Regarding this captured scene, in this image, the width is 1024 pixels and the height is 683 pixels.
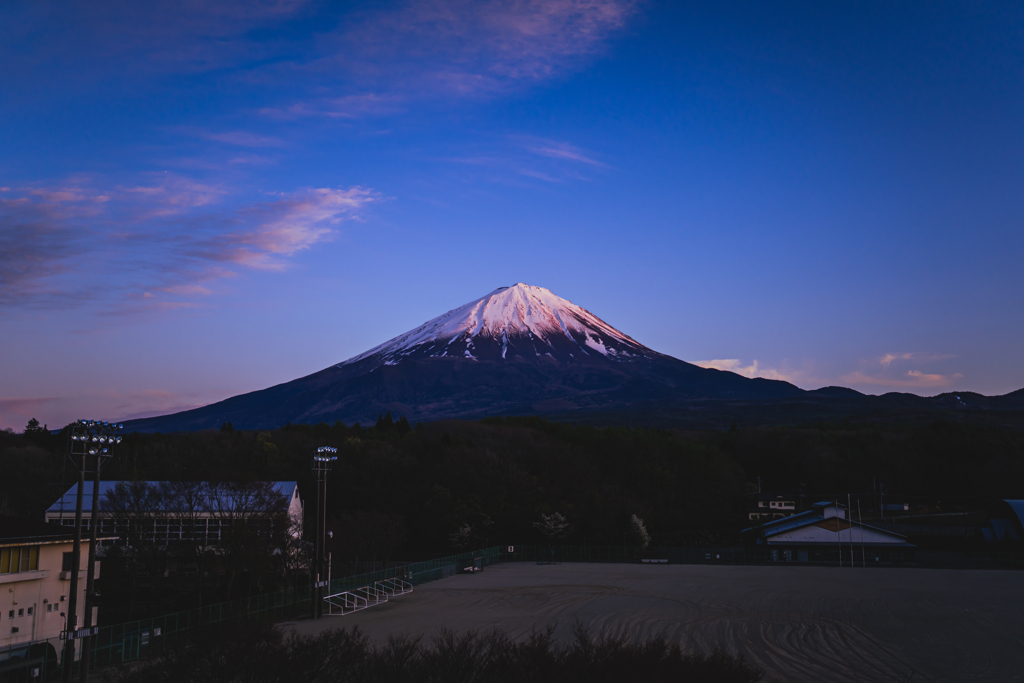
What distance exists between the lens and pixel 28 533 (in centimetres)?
2020

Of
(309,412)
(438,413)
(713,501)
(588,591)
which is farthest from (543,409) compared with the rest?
(588,591)

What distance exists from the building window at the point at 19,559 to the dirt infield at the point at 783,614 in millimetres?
8615

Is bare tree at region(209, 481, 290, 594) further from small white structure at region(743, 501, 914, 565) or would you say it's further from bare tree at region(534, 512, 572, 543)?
small white structure at region(743, 501, 914, 565)

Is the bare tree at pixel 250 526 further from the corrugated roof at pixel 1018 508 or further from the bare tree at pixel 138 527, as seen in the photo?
the corrugated roof at pixel 1018 508

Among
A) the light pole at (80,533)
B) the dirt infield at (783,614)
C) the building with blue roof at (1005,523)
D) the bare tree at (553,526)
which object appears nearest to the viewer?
the light pole at (80,533)

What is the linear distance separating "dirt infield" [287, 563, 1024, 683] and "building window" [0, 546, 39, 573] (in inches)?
339

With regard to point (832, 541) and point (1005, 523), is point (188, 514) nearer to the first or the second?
point (832, 541)

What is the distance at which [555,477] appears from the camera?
212 ft

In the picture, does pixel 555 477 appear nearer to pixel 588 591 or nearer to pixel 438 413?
pixel 588 591

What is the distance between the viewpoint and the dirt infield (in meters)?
20.7

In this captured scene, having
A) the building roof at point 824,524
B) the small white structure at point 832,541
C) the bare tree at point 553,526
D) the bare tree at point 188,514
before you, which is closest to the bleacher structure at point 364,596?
the bare tree at point 188,514

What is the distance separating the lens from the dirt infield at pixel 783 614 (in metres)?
20.7

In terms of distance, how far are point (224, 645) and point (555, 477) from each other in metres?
52.4

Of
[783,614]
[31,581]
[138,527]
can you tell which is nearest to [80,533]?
[31,581]
